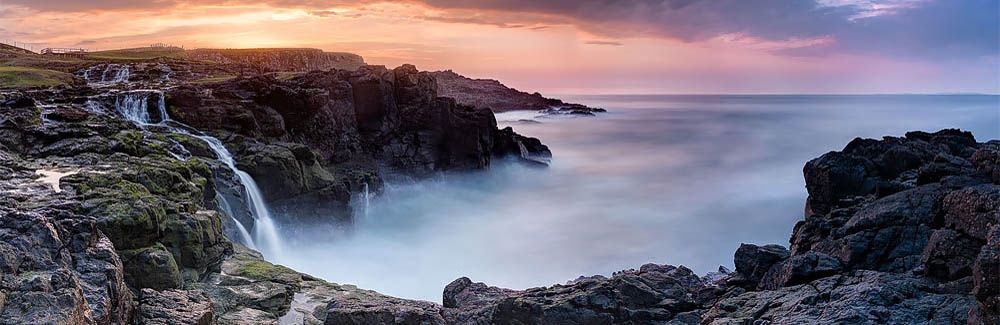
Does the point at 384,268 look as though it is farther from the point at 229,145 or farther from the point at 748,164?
the point at 748,164

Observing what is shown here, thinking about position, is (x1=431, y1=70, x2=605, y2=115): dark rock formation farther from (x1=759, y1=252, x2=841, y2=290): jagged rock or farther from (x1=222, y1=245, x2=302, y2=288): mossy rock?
(x1=759, y1=252, x2=841, y2=290): jagged rock

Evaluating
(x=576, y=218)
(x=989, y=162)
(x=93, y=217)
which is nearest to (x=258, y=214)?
(x=93, y=217)

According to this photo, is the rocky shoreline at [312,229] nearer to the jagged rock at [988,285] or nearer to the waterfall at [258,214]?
the jagged rock at [988,285]

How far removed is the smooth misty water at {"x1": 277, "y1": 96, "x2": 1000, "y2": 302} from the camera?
27.3 meters

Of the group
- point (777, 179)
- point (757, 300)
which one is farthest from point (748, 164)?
point (757, 300)

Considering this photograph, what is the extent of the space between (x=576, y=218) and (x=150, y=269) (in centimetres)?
2662

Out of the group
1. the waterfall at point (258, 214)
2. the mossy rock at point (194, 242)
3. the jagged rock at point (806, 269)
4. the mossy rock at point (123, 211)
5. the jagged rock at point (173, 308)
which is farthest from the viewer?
the waterfall at point (258, 214)

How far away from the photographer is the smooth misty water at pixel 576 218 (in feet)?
89.5

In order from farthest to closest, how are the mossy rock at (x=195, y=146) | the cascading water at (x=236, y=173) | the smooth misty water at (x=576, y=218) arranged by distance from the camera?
the smooth misty water at (x=576, y=218), the mossy rock at (x=195, y=146), the cascading water at (x=236, y=173)

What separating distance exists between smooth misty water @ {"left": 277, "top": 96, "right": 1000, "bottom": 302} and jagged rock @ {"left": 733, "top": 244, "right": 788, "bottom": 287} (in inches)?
482

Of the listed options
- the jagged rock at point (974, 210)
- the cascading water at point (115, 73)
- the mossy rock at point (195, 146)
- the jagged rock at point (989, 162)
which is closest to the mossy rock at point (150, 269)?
the mossy rock at point (195, 146)

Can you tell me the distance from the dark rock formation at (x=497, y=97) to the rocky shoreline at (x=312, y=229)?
107m

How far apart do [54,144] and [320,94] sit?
18.2 meters

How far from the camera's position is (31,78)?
143 ft
